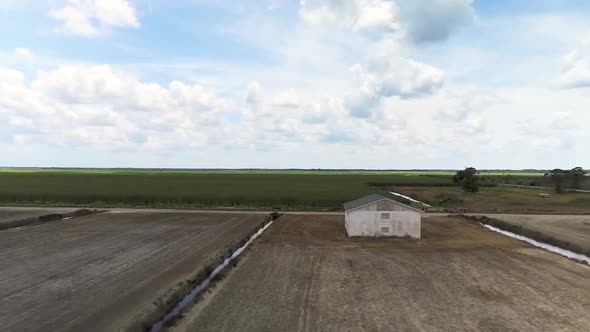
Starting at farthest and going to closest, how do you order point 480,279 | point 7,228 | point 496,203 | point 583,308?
point 496,203, point 7,228, point 480,279, point 583,308

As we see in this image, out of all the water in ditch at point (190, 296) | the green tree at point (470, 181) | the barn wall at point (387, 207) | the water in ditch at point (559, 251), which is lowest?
the water in ditch at point (190, 296)

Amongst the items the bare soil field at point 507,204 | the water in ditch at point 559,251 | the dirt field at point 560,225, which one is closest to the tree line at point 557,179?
the bare soil field at point 507,204

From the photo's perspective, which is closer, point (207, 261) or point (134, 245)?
point (207, 261)

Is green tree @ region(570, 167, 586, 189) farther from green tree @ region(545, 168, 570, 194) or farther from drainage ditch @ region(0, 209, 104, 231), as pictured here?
drainage ditch @ region(0, 209, 104, 231)

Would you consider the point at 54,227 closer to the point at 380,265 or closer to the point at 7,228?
the point at 7,228

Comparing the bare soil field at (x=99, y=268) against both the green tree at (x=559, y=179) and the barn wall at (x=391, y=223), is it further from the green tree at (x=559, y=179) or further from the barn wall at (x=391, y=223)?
the green tree at (x=559, y=179)

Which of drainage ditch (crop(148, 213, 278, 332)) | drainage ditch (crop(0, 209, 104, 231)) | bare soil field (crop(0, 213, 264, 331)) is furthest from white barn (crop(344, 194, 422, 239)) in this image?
drainage ditch (crop(0, 209, 104, 231))

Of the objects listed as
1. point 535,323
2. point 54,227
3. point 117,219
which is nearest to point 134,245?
point 54,227
